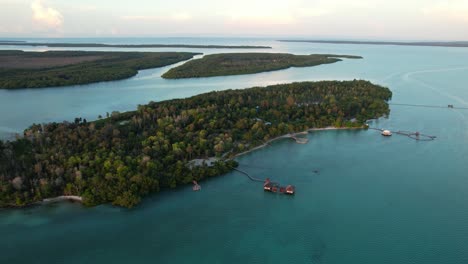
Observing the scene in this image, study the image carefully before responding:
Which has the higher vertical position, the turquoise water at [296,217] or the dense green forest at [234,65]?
the dense green forest at [234,65]

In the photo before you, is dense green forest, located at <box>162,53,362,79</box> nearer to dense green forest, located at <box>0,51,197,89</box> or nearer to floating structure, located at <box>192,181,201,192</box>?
dense green forest, located at <box>0,51,197,89</box>

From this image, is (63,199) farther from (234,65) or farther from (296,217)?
(234,65)

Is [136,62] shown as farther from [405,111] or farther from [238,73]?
[405,111]

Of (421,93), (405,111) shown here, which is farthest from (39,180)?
(421,93)

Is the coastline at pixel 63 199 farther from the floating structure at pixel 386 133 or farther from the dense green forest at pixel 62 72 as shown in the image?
the dense green forest at pixel 62 72

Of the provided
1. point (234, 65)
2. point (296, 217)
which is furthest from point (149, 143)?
point (234, 65)

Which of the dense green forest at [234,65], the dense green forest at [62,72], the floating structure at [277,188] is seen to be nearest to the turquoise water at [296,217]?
the floating structure at [277,188]

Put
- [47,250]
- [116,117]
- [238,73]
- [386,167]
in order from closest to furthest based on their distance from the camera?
[47,250], [386,167], [116,117], [238,73]

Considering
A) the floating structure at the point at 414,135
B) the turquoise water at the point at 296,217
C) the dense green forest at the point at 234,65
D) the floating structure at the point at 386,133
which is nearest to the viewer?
the turquoise water at the point at 296,217
